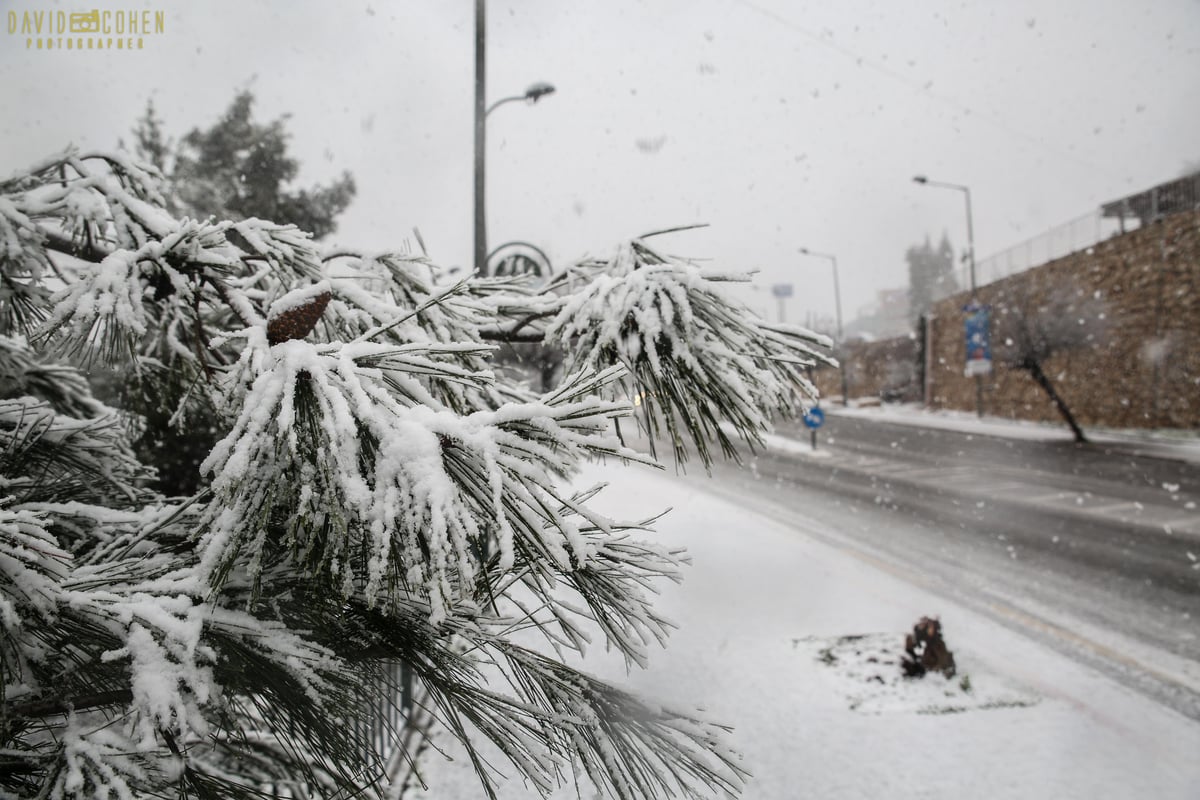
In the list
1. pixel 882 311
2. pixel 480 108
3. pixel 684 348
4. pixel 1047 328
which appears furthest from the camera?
pixel 882 311

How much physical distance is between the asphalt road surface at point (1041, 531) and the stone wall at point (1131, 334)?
3.65 metres

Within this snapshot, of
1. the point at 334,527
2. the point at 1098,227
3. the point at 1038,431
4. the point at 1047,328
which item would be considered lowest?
the point at 1038,431

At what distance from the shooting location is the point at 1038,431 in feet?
70.7

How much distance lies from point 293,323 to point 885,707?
485 cm

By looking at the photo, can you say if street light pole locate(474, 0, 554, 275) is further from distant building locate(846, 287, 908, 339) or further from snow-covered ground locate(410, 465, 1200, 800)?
distant building locate(846, 287, 908, 339)

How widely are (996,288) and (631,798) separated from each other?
31300 millimetres

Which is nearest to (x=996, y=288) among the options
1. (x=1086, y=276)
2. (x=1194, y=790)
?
(x=1086, y=276)

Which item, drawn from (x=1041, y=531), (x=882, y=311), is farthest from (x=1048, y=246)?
(x=882, y=311)

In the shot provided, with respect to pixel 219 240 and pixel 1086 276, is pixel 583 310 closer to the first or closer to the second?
pixel 219 240

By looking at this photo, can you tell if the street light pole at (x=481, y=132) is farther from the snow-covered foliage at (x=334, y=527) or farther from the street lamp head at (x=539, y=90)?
the snow-covered foliage at (x=334, y=527)

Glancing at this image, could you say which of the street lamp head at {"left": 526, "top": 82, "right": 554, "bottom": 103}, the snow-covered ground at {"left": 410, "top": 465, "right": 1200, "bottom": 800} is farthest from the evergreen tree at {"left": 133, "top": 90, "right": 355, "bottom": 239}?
the snow-covered ground at {"left": 410, "top": 465, "right": 1200, "bottom": 800}

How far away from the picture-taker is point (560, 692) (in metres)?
1.08

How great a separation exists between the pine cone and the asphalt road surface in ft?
13.6

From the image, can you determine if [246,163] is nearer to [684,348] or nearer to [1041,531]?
[684,348]
